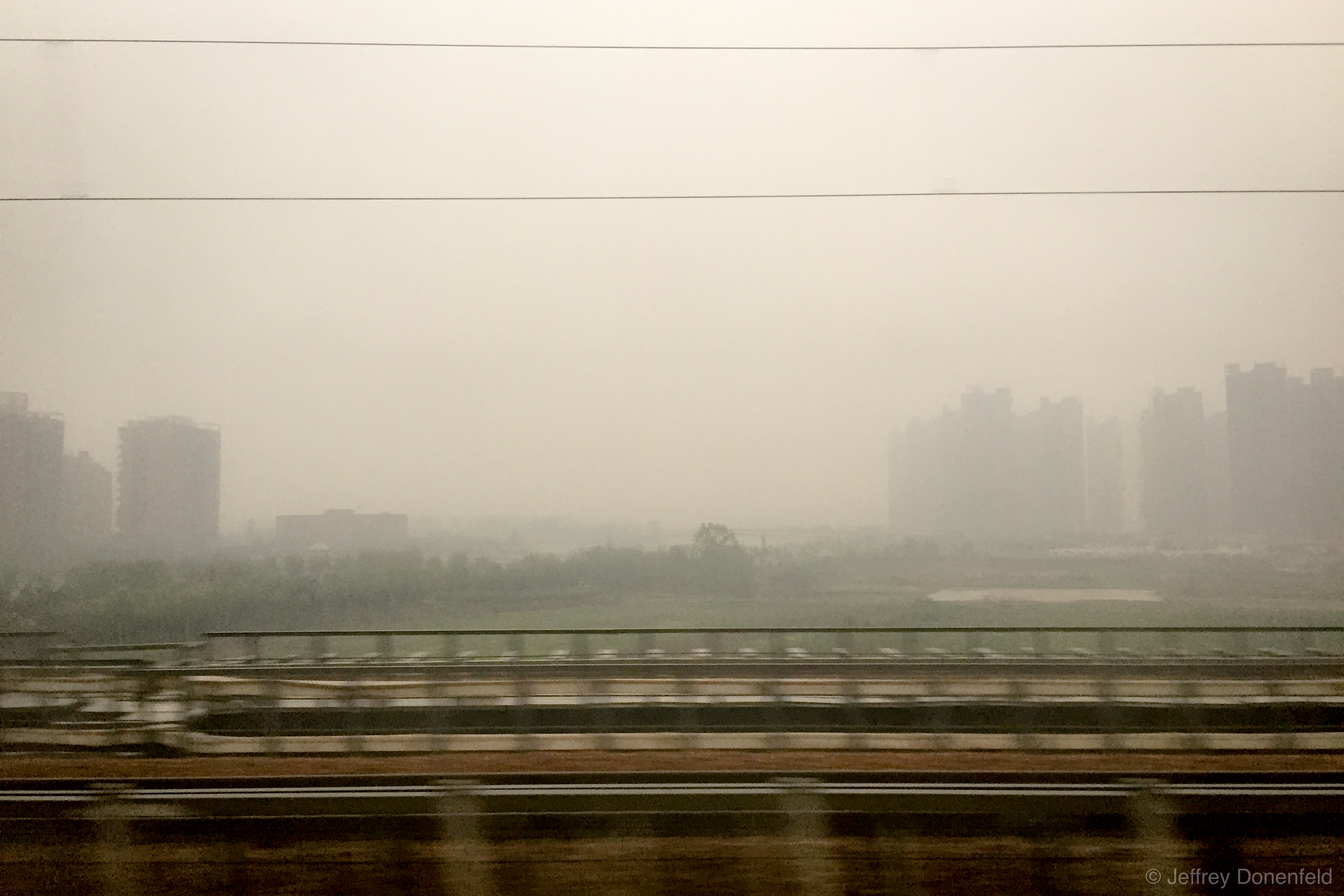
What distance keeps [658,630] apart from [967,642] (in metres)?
2.39

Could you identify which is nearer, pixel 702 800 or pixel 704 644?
pixel 702 800

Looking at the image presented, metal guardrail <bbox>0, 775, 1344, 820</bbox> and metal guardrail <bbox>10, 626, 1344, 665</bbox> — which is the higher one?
metal guardrail <bbox>10, 626, 1344, 665</bbox>

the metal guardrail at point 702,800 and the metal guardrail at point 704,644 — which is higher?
the metal guardrail at point 704,644

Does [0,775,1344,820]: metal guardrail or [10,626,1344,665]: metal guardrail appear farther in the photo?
[10,626,1344,665]: metal guardrail

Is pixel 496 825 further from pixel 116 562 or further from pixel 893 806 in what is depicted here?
pixel 116 562

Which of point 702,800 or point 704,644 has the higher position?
point 704,644

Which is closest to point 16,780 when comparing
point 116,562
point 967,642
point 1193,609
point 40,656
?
point 40,656

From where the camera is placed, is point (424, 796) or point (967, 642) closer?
point (424, 796)

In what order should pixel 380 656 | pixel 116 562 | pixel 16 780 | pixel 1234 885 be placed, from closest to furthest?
1. pixel 1234 885
2. pixel 16 780
3. pixel 116 562
4. pixel 380 656

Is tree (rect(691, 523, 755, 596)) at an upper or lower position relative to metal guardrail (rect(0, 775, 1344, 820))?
upper

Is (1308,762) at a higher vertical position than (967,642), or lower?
lower

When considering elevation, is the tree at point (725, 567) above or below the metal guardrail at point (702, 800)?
above

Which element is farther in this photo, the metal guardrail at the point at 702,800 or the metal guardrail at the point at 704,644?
the metal guardrail at the point at 704,644

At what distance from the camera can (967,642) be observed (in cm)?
533
